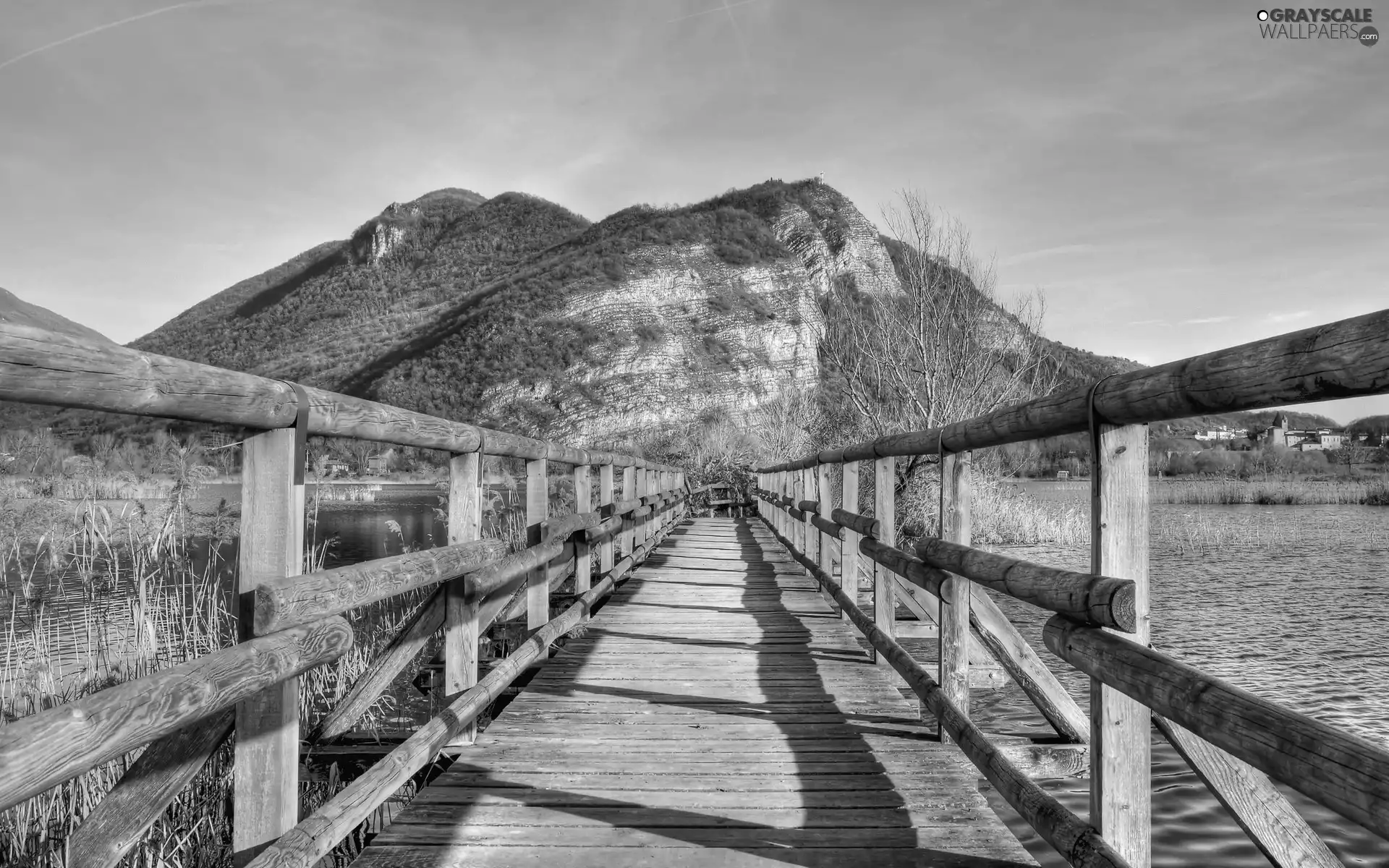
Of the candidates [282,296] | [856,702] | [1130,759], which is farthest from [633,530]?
[282,296]

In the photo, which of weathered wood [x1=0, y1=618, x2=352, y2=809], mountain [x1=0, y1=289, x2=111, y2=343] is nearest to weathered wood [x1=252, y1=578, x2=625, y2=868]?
weathered wood [x1=0, y1=618, x2=352, y2=809]

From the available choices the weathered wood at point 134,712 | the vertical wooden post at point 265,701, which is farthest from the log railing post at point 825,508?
the weathered wood at point 134,712

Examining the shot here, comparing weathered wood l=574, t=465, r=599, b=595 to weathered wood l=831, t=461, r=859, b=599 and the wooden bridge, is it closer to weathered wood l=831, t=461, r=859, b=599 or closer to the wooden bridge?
the wooden bridge

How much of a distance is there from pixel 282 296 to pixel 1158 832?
429 feet

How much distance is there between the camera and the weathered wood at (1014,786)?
6.12 ft

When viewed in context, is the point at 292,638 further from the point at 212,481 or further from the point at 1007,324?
the point at 1007,324

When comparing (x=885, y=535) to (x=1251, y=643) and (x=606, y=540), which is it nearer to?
(x=606, y=540)

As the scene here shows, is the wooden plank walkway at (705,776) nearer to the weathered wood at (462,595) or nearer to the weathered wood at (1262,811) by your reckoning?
the weathered wood at (462,595)

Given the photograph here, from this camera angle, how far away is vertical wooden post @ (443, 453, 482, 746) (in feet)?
11.0

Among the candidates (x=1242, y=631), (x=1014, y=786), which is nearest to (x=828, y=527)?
(x=1014, y=786)

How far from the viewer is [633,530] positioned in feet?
31.3

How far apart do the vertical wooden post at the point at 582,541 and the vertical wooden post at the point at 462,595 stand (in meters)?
2.29

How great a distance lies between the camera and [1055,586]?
2.09 meters

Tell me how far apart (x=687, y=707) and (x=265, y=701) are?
2.54 meters
